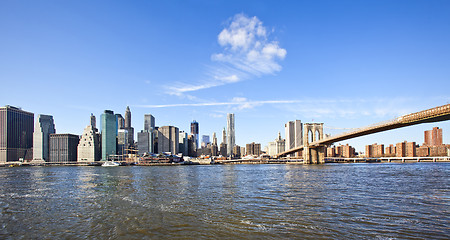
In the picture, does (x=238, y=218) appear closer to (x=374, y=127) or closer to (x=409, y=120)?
(x=409, y=120)

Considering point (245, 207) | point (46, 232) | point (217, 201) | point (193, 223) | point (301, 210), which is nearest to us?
point (46, 232)

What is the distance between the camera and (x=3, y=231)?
14.7 meters

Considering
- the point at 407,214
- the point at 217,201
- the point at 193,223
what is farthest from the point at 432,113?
the point at 193,223

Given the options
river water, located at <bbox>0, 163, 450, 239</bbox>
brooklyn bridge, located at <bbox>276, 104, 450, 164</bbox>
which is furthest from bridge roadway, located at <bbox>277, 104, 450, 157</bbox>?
river water, located at <bbox>0, 163, 450, 239</bbox>

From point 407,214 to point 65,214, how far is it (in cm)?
2204

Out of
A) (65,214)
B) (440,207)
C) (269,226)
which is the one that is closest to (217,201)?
(269,226)

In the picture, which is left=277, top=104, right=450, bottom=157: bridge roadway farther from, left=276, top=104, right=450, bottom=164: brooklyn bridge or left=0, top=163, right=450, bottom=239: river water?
left=0, top=163, right=450, bottom=239: river water

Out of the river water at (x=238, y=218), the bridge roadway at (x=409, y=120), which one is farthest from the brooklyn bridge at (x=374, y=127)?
the river water at (x=238, y=218)

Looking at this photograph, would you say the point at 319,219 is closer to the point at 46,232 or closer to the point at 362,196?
the point at 362,196

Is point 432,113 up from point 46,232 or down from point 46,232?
up

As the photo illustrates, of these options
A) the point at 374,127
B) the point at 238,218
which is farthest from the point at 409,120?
the point at 238,218

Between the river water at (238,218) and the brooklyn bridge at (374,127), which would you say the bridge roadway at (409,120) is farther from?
the river water at (238,218)

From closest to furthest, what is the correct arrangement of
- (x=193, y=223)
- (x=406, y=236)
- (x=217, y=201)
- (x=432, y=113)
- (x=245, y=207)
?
(x=406, y=236), (x=193, y=223), (x=245, y=207), (x=217, y=201), (x=432, y=113)

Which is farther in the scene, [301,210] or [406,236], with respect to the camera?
[301,210]
